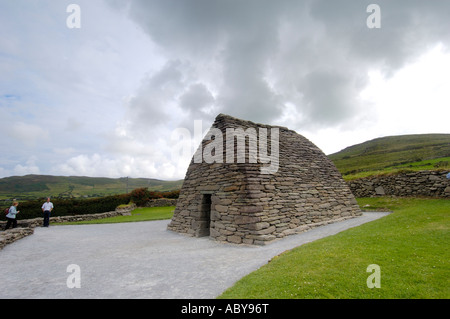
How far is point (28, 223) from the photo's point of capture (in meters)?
18.7

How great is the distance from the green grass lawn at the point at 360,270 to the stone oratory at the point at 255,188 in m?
2.88

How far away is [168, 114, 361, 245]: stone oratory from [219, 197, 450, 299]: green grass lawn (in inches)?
113

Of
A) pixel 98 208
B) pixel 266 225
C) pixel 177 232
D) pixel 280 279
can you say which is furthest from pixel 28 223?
pixel 280 279

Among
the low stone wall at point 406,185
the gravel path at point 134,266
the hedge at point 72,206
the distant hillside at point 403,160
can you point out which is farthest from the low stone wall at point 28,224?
the distant hillside at point 403,160

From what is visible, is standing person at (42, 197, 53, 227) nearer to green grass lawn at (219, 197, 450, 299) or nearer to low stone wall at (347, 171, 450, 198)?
green grass lawn at (219, 197, 450, 299)

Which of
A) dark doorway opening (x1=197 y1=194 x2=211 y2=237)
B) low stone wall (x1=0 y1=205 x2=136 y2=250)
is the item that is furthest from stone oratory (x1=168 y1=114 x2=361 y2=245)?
low stone wall (x1=0 y1=205 x2=136 y2=250)

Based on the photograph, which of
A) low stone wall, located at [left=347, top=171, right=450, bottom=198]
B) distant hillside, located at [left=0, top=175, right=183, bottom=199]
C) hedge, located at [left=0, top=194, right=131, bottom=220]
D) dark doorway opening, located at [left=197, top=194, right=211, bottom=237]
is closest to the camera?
dark doorway opening, located at [left=197, top=194, right=211, bottom=237]

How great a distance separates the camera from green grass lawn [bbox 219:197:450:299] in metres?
4.20

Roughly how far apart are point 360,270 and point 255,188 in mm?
5516

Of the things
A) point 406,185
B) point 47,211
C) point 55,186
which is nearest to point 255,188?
point 406,185

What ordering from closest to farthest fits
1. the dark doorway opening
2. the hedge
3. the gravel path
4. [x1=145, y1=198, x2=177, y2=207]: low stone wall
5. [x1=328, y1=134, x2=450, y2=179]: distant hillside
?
the gravel path < the dark doorway opening < [x1=328, y1=134, x2=450, y2=179]: distant hillside < the hedge < [x1=145, y1=198, x2=177, y2=207]: low stone wall

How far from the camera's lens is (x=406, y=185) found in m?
18.3
